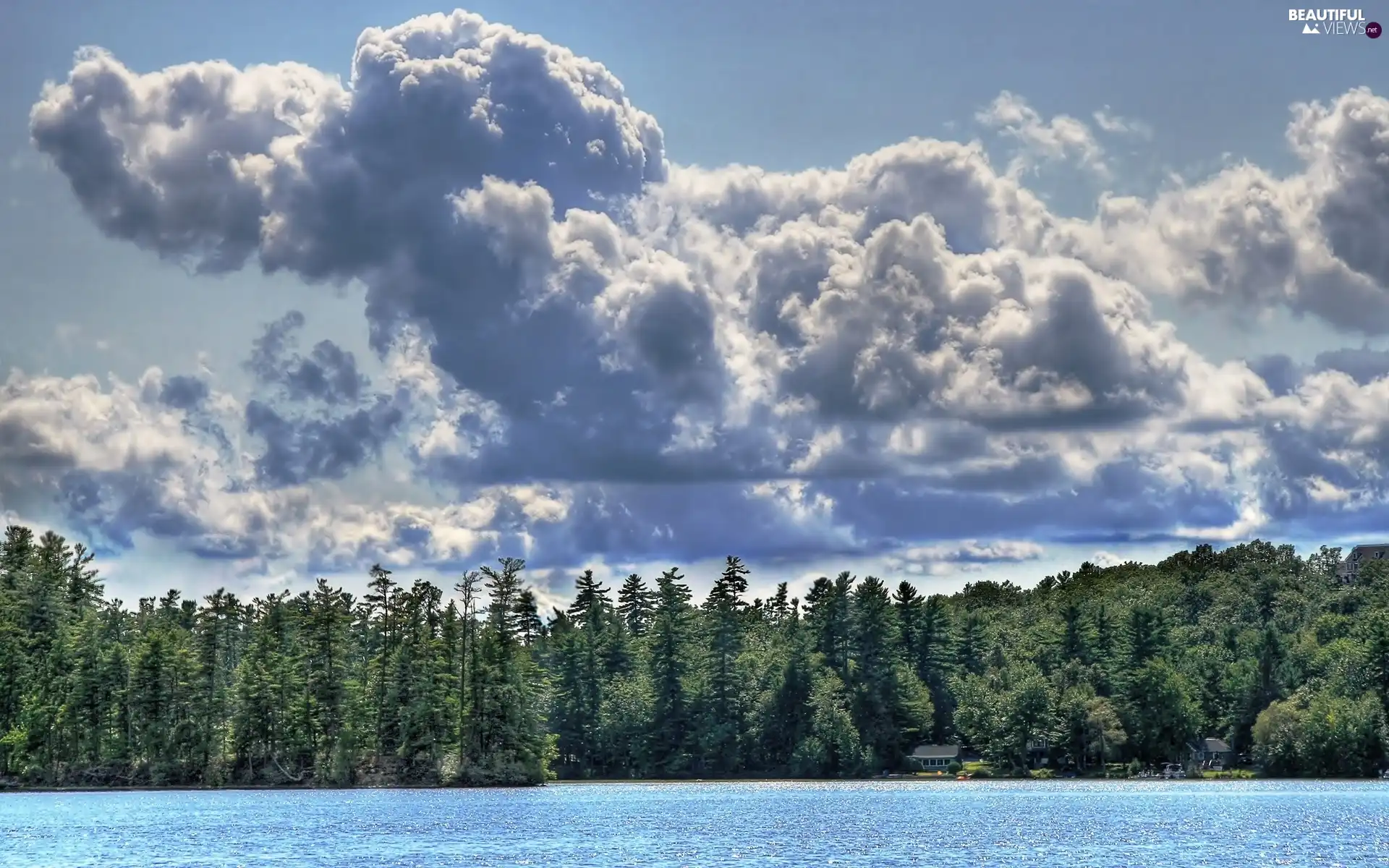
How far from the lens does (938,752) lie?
19512cm

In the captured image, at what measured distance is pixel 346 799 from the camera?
5438 inches

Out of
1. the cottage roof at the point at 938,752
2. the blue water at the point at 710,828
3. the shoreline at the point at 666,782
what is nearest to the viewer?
the blue water at the point at 710,828

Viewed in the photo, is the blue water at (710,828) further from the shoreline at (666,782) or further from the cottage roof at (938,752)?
the cottage roof at (938,752)

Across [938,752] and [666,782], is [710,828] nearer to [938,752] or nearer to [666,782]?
[666,782]

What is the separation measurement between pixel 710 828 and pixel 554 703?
103001 mm

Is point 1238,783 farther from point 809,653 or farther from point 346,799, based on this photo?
point 346,799

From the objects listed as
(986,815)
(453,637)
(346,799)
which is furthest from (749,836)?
(453,637)

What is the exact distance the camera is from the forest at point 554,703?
163 m

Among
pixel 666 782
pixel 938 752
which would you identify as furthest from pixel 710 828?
pixel 938 752

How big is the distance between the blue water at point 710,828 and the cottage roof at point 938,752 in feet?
142

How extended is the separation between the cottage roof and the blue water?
4327 centimetres

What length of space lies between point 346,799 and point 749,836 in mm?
61220

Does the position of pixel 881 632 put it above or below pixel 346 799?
above

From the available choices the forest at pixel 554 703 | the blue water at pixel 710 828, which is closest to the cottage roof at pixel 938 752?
the forest at pixel 554 703
